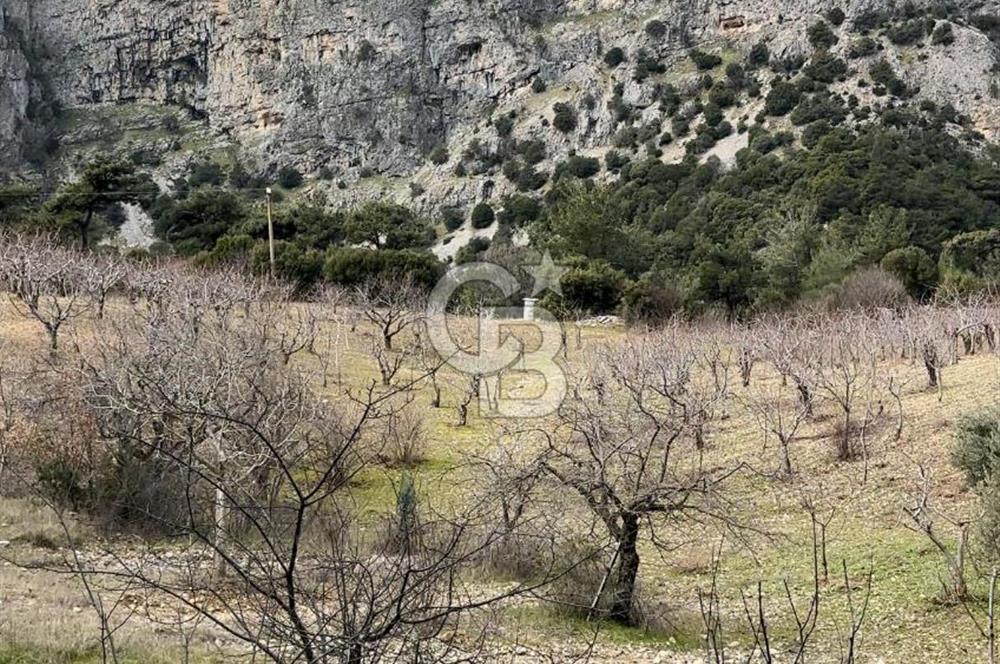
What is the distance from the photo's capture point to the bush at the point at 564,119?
223 ft

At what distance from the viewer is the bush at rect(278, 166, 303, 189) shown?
233 ft

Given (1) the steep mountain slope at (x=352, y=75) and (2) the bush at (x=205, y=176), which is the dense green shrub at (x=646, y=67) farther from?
(2) the bush at (x=205, y=176)

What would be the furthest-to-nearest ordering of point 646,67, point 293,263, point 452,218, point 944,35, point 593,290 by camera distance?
point 646,67 → point 452,218 → point 944,35 → point 593,290 → point 293,263

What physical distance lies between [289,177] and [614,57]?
92.3ft

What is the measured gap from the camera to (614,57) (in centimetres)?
7100

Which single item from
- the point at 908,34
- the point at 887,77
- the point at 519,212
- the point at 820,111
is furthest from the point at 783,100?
the point at 519,212

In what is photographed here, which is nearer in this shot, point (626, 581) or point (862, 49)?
point (626, 581)

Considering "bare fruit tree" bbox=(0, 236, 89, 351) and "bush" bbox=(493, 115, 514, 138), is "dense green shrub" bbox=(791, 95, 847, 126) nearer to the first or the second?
"bush" bbox=(493, 115, 514, 138)

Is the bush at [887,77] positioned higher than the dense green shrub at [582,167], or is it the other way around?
the bush at [887,77]

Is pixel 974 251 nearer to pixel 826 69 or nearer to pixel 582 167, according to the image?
pixel 826 69

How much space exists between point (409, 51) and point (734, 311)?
5423 cm

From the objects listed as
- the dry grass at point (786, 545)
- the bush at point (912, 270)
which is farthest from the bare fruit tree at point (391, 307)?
the bush at point (912, 270)

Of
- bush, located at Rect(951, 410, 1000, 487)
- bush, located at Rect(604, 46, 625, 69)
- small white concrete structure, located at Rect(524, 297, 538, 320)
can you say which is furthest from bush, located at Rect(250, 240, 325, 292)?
bush, located at Rect(604, 46, 625, 69)
